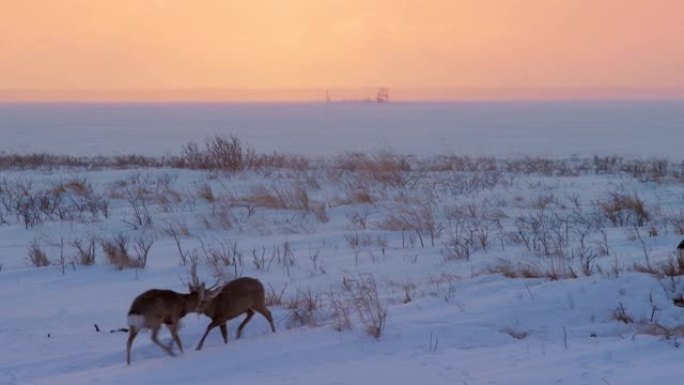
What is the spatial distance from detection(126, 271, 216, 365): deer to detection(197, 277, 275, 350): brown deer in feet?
0.24

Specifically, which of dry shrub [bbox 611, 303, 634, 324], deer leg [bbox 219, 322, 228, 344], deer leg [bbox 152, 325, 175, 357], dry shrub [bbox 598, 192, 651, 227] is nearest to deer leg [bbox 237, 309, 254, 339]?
deer leg [bbox 219, 322, 228, 344]

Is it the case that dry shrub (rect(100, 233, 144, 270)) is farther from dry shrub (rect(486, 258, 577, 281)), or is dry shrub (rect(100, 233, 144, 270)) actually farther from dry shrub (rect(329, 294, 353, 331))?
dry shrub (rect(486, 258, 577, 281))

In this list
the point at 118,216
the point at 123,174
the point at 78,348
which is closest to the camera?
the point at 78,348

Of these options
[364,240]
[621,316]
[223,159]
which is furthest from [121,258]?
[223,159]

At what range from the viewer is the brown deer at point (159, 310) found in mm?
5773

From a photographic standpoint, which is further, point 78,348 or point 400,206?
point 400,206

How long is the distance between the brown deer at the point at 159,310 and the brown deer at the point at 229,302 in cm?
8

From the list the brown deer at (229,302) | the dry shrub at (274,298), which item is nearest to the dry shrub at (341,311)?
the dry shrub at (274,298)

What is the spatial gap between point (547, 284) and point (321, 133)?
54770 mm

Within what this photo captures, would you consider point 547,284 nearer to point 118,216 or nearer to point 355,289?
point 355,289

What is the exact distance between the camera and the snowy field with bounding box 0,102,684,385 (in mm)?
5605

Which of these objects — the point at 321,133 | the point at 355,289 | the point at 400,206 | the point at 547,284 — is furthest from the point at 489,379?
the point at 321,133

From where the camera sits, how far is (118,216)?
13281 millimetres

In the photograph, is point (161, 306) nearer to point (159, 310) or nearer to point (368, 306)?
point (159, 310)
